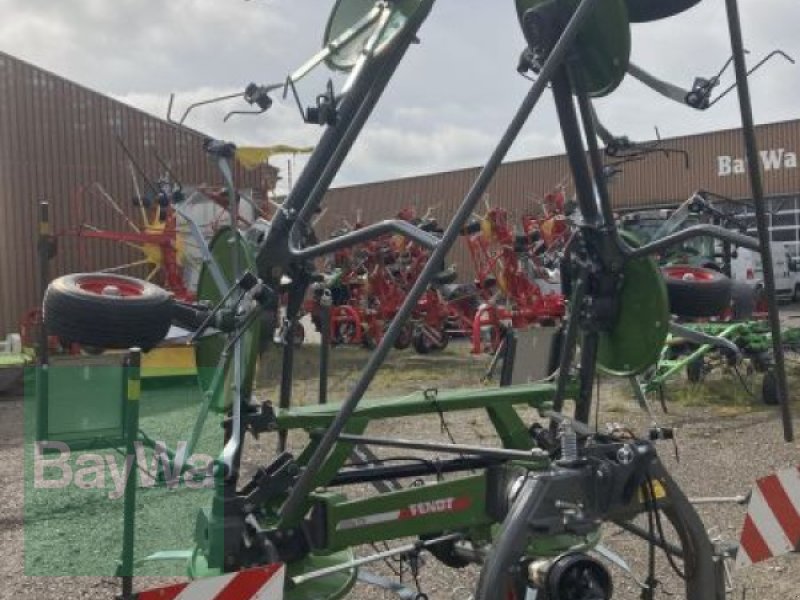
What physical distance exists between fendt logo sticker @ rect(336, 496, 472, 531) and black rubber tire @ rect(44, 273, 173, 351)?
36.6 inches

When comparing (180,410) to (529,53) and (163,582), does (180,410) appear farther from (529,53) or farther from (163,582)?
(529,53)

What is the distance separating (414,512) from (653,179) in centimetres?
2731

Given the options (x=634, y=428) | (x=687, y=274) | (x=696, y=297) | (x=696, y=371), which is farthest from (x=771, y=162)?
(x=696, y=297)

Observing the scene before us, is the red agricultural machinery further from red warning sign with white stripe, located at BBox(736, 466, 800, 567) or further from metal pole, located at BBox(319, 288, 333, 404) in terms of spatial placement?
red warning sign with white stripe, located at BBox(736, 466, 800, 567)

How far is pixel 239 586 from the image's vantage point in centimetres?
251

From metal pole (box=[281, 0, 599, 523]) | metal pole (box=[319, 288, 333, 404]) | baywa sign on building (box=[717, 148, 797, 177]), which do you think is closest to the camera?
metal pole (box=[281, 0, 599, 523])

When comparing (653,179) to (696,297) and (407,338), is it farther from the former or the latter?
(696,297)

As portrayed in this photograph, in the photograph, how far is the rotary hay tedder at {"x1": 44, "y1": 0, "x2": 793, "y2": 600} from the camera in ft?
8.81

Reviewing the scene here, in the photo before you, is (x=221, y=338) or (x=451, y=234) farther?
(x=221, y=338)

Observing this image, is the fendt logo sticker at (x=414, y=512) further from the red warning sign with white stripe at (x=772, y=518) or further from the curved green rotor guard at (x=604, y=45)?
the curved green rotor guard at (x=604, y=45)

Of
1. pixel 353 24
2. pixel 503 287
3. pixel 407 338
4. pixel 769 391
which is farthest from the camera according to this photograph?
pixel 407 338

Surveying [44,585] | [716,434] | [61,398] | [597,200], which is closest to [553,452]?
[597,200]

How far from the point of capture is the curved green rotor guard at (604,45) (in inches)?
116

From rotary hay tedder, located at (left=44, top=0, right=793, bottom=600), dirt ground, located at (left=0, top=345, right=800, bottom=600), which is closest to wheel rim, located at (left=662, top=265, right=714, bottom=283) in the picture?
rotary hay tedder, located at (left=44, top=0, right=793, bottom=600)
